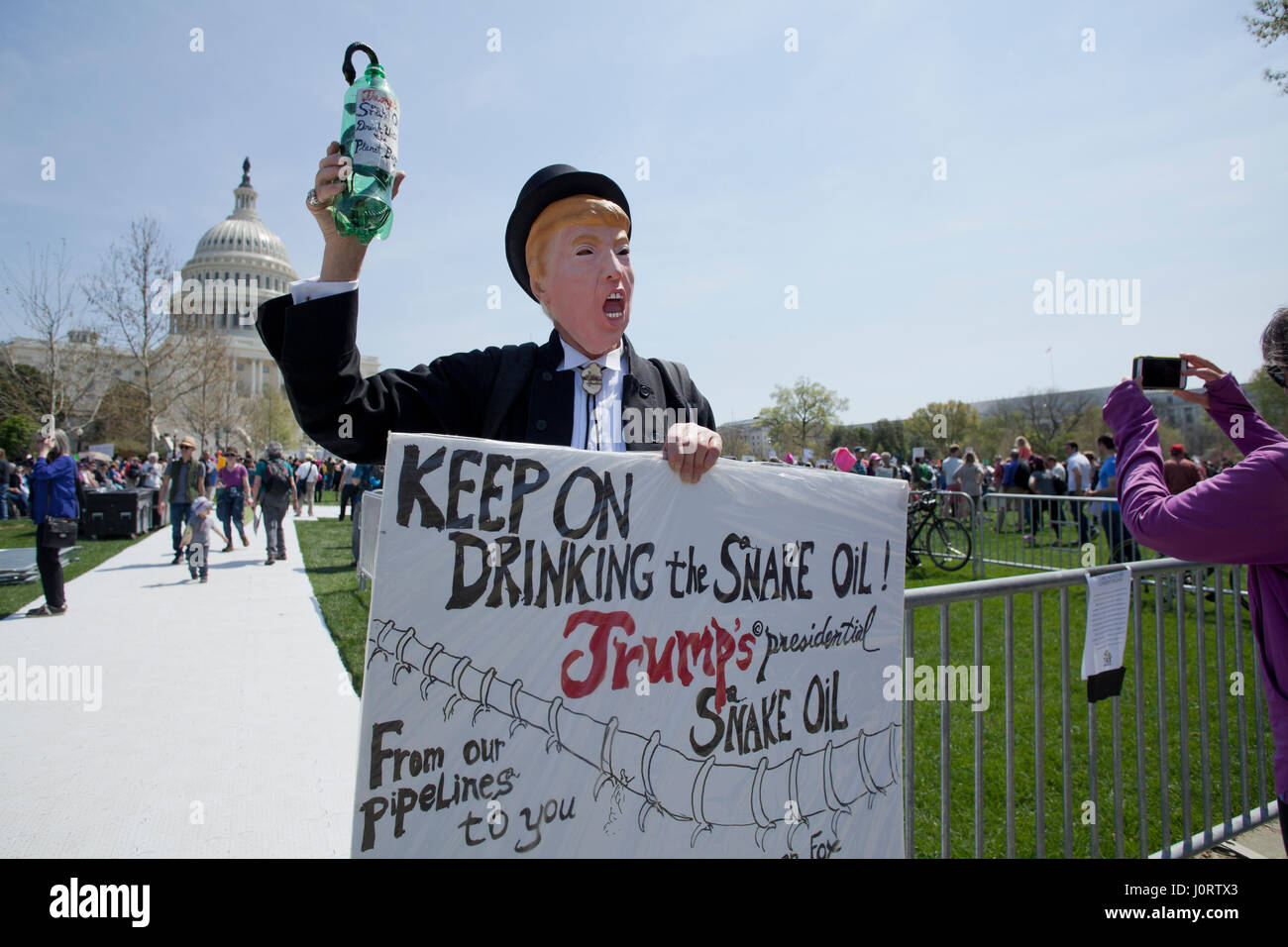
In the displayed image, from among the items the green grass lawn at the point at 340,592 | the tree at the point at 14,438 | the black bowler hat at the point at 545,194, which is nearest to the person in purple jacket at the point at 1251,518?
the black bowler hat at the point at 545,194

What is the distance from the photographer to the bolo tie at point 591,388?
6.04ft

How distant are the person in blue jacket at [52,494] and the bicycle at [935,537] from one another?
9701mm

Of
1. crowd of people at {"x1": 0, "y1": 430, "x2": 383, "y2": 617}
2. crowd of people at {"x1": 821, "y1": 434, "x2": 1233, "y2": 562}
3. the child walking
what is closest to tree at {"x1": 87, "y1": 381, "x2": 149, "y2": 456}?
crowd of people at {"x1": 0, "y1": 430, "x2": 383, "y2": 617}

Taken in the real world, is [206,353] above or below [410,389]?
above

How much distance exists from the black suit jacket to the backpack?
10.5 metres

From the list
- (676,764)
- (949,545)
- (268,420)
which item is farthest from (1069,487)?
(268,420)

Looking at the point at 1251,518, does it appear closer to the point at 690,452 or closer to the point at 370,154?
the point at 690,452

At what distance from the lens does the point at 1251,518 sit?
1.79 meters

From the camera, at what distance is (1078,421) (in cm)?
Result: 5000

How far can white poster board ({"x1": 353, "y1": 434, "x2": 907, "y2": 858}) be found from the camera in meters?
1.42

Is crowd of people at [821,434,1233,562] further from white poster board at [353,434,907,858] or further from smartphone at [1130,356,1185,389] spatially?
white poster board at [353,434,907,858]

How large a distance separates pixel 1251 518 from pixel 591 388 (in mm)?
1614
